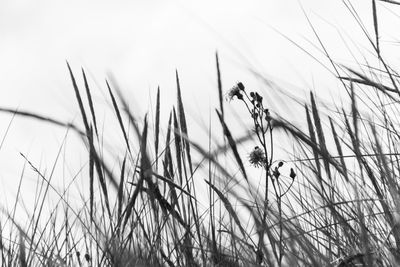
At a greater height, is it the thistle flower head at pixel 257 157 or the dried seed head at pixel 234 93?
the dried seed head at pixel 234 93

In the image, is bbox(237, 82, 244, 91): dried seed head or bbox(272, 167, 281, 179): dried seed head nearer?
bbox(272, 167, 281, 179): dried seed head

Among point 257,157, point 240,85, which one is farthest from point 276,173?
point 240,85

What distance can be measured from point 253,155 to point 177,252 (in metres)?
0.41

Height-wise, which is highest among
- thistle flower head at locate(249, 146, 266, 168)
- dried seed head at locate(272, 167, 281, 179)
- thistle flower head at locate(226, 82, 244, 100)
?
thistle flower head at locate(226, 82, 244, 100)

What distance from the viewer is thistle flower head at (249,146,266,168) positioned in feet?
5.84

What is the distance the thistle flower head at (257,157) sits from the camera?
1.78 m

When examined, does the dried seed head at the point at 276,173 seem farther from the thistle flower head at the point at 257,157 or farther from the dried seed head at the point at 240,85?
the dried seed head at the point at 240,85

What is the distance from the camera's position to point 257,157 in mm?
1783

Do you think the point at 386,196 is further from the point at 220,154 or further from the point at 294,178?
the point at 220,154

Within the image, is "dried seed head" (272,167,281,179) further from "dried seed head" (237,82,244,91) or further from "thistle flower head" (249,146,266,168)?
"dried seed head" (237,82,244,91)

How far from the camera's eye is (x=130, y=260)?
1385 mm

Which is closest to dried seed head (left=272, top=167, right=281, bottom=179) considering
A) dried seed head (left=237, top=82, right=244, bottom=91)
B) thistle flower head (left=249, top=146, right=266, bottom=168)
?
thistle flower head (left=249, top=146, right=266, bottom=168)

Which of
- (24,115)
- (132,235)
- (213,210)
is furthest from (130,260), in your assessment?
(24,115)

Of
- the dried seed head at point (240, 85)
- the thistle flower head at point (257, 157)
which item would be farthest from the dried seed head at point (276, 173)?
the dried seed head at point (240, 85)
